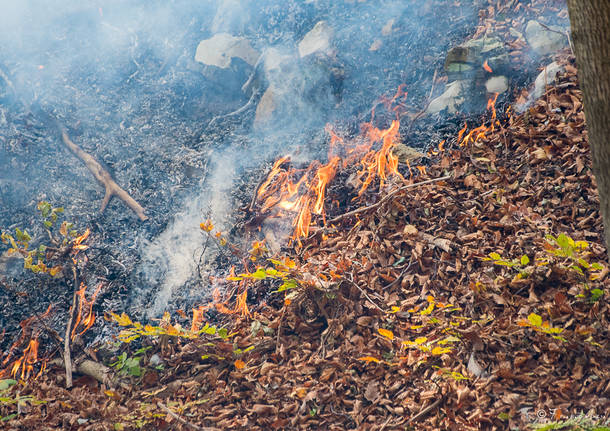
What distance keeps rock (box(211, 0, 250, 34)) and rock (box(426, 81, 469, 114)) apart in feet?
12.7

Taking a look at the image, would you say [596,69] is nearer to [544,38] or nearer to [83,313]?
[544,38]

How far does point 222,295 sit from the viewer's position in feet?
15.8

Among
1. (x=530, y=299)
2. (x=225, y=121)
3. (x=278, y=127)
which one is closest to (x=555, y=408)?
(x=530, y=299)

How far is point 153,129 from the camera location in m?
6.95

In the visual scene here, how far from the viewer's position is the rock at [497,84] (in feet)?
17.6

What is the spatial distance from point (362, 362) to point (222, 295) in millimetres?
1827

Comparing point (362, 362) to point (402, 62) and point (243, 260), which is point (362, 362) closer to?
point (243, 260)

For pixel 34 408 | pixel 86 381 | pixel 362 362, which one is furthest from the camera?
pixel 86 381

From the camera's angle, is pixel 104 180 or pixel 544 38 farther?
pixel 104 180

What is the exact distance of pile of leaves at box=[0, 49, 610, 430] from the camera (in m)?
3.01

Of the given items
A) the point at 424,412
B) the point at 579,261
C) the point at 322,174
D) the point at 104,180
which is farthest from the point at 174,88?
the point at 579,261

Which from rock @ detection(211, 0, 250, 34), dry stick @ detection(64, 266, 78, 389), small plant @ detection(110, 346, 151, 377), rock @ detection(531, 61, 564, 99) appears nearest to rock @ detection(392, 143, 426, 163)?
rock @ detection(531, 61, 564, 99)

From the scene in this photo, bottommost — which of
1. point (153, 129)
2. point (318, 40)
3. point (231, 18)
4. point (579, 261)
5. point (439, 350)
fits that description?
point (439, 350)

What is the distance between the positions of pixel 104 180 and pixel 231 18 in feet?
12.3
